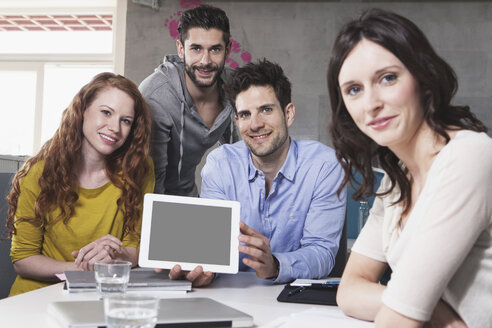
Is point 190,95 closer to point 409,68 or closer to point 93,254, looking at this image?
point 93,254

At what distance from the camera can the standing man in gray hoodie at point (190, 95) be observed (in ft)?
8.07

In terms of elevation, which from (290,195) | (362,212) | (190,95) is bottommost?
(362,212)

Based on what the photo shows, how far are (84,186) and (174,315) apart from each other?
106cm

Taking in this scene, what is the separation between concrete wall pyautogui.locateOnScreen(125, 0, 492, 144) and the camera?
4551 millimetres

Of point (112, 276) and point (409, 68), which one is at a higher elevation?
point (409, 68)

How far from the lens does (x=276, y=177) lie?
1.92 metres

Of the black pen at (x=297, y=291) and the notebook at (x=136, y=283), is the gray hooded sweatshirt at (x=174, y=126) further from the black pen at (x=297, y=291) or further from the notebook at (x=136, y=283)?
the black pen at (x=297, y=291)

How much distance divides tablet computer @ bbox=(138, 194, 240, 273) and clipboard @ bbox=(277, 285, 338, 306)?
0.52 ft

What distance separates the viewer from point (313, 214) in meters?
1.80

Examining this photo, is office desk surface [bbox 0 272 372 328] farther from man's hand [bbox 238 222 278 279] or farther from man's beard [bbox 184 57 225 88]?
man's beard [bbox 184 57 225 88]

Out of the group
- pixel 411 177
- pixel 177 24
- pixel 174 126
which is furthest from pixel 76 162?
pixel 177 24

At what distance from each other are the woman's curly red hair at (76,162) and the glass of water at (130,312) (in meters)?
1.09

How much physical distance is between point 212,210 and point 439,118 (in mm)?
613

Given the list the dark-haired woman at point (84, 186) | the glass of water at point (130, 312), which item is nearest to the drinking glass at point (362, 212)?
the dark-haired woman at point (84, 186)
